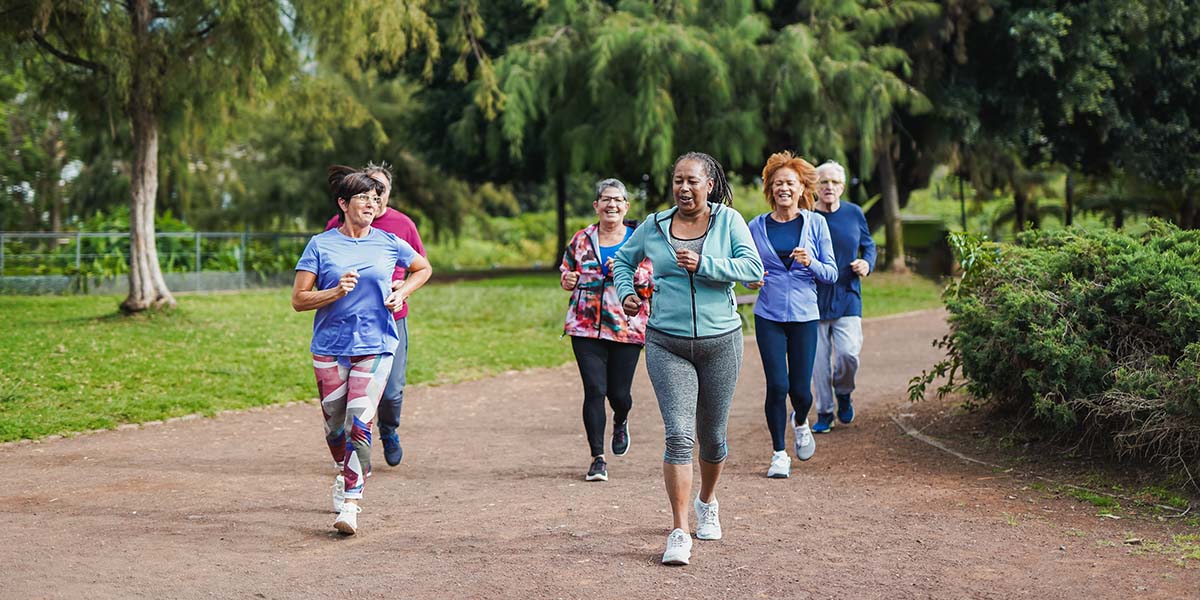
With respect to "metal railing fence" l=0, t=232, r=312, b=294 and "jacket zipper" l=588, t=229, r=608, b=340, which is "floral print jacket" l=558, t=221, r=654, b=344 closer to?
"jacket zipper" l=588, t=229, r=608, b=340

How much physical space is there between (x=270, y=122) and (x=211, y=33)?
71.6 feet

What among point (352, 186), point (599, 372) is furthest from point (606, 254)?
point (352, 186)

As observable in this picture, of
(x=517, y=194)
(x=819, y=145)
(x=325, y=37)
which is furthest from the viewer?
(x=517, y=194)

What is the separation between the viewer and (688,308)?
5543 mm

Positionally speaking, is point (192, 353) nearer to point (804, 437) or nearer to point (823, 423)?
point (823, 423)

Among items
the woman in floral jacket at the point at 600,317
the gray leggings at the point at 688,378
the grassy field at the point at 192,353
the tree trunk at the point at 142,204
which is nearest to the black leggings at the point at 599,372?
the woman in floral jacket at the point at 600,317

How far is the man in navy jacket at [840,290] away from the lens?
873cm

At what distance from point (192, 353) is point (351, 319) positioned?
25.3ft

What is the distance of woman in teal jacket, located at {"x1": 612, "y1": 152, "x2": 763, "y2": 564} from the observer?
5.54 m

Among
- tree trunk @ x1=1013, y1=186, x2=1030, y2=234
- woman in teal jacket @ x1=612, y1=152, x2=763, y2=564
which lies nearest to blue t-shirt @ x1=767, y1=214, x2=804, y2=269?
woman in teal jacket @ x1=612, y1=152, x2=763, y2=564

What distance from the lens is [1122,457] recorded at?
7.30 meters

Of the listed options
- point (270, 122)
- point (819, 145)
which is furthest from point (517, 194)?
point (819, 145)

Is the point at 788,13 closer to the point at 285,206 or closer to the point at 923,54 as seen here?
the point at 923,54

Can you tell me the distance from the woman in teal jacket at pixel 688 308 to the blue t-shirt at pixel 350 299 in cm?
135
